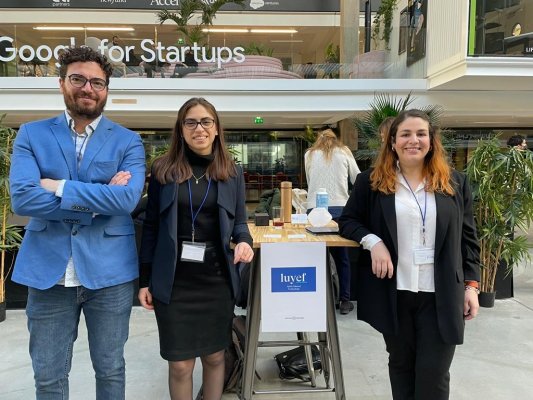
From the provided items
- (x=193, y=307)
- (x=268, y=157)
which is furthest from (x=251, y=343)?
(x=268, y=157)

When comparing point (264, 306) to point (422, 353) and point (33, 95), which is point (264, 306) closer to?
point (422, 353)

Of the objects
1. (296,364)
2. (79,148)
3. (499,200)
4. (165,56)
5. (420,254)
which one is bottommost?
(296,364)

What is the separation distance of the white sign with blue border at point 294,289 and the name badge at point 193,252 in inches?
19.6

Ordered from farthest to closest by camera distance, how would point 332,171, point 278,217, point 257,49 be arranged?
point 257,49
point 332,171
point 278,217

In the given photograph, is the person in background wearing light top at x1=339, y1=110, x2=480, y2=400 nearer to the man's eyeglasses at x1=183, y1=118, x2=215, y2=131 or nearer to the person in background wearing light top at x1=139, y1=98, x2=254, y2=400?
the person in background wearing light top at x1=139, y1=98, x2=254, y2=400

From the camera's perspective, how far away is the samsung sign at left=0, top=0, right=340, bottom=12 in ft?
45.4

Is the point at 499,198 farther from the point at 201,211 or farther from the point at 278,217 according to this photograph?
the point at 201,211

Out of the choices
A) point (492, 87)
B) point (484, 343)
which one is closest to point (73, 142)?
point (484, 343)

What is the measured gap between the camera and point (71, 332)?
1.75m

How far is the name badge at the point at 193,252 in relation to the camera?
1.86 meters

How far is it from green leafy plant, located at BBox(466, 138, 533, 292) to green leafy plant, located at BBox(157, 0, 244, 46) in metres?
6.10

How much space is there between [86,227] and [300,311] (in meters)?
1.19

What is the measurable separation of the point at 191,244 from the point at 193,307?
297 mm

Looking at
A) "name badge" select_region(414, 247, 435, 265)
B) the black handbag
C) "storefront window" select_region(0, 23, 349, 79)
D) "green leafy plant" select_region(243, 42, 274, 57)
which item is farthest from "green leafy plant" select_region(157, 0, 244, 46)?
"name badge" select_region(414, 247, 435, 265)
